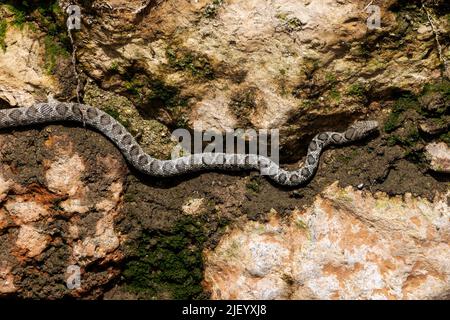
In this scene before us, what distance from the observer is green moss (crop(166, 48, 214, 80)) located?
23.5 feet

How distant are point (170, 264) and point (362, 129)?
3600 mm

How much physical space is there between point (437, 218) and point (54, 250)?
18.6 ft

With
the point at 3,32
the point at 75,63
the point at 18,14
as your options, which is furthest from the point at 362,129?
the point at 3,32

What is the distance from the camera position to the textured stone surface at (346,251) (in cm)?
712

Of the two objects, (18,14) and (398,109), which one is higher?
(18,14)

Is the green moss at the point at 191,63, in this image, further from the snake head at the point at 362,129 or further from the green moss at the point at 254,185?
the snake head at the point at 362,129

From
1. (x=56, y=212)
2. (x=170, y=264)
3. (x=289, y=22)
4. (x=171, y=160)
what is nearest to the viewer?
(x=289, y=22)

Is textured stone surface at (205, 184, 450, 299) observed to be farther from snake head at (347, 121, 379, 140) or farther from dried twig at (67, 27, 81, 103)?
dried twig at (67, 27, 81, 103)

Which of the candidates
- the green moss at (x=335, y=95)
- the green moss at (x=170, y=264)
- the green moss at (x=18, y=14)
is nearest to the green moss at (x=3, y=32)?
the green moss at (x=18, y=14)

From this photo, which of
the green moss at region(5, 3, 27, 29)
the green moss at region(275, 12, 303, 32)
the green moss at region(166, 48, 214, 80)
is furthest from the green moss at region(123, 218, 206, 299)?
the green moss at region(5, 3, 27, 29)

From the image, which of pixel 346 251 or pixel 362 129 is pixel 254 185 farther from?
pixel 362 129

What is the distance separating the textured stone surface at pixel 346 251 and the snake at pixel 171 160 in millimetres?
598

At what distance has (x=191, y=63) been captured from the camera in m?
7.22

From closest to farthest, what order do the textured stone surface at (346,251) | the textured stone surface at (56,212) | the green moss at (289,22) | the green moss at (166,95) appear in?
the green moss at (289,22)
the textured stone surface at (346,251)
the green moss at (166,95)
the textured stone surface at (56,212)
